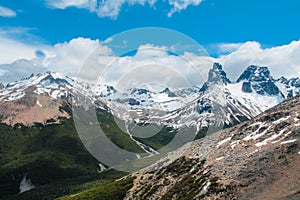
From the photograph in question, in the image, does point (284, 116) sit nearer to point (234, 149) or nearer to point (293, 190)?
point (234, 149)

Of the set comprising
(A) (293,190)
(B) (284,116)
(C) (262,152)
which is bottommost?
(A) (293,190)

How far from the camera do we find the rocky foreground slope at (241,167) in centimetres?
8194

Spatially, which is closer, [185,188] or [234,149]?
[185,188]

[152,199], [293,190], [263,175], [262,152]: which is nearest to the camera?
[293,190]

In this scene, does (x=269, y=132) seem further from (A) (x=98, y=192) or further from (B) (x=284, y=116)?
(A) (x=98, y=192)

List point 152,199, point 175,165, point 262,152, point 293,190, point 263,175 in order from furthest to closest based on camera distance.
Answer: point 175,165, point 152,199, point 262,152, point 263,175, point 293,190

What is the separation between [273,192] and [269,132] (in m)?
30.1

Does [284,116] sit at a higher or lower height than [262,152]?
higher

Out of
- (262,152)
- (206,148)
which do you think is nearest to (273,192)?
(262,152)

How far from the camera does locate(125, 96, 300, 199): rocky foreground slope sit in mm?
81938

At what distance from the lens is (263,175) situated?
280 ft

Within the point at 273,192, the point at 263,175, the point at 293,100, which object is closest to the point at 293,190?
the point at 273,192

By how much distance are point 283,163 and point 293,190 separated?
1316cm

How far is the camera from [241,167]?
92812 millimetres
